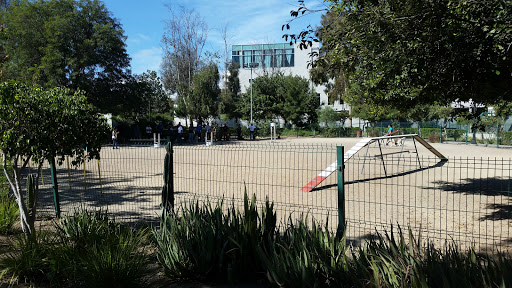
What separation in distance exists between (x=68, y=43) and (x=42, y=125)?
2710cm

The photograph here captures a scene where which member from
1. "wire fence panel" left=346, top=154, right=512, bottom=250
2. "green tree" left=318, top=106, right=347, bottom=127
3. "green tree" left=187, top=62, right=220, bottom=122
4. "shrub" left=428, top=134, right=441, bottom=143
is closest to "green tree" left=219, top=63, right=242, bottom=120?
"green tree" left=187, top=62, right=220, bottom=122

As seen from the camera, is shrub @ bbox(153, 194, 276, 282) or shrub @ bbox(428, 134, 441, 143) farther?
shrub @ bbox(428, 134, 441, 143)

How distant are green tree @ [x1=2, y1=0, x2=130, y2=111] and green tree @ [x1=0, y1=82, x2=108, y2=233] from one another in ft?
77.4

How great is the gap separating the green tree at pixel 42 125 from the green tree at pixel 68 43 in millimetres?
23592

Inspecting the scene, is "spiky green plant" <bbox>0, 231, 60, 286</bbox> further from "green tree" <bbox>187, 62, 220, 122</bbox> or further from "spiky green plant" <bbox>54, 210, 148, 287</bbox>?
"green tree" <bbox>187, 62, 220, 122</bbox>

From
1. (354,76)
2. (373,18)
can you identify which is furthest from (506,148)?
(373,18)

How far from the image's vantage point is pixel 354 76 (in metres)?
8.20

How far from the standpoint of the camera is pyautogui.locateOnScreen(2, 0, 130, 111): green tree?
27.5 metres

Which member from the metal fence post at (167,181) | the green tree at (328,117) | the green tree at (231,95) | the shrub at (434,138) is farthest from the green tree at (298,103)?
the metal fence post at (167,181)

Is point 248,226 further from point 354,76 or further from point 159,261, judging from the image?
point 354,76

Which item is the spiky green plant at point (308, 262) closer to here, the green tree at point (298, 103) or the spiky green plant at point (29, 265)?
the spiky green plant at point (29, 265)

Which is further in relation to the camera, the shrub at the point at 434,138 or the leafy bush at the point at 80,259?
the shrub at the point at 434,138

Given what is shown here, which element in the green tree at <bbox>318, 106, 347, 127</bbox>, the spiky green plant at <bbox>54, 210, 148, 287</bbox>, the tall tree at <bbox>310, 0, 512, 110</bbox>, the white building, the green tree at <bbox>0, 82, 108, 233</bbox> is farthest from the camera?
the white building

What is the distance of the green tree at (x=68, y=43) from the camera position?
27.5m
